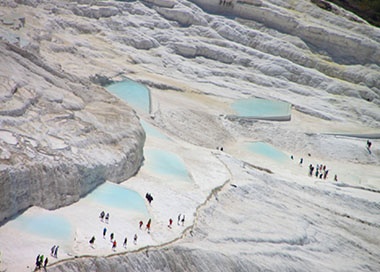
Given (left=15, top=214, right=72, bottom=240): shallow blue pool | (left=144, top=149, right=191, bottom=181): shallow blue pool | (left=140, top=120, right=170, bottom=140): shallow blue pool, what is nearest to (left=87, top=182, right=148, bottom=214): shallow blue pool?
(left=15, top=214, right=72, bottom=240): shallow blue pool

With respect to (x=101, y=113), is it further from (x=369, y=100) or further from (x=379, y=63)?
(x=379, y=63)

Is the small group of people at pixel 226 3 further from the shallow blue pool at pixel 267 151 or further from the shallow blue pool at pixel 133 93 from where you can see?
the shallow blue pool at pixel 267 151

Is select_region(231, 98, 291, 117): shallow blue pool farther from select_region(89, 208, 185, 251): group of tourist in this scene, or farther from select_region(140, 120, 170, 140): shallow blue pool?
select_region(89, 208, 185, 251): group of tourist

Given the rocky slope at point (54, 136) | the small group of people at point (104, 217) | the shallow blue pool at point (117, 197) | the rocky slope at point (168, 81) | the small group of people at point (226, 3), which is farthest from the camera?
the small group of people at point (226, 3)

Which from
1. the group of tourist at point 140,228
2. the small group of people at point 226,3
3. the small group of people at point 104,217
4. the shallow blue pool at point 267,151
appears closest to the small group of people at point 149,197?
the group of tourist at point 140,228

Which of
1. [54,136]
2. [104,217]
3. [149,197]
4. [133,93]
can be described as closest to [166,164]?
[149,197]

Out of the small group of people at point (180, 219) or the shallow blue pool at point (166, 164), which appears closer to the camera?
the small group of people at point (180, 219)

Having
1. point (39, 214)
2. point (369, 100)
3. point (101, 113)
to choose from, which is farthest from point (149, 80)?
point (39, 214)
